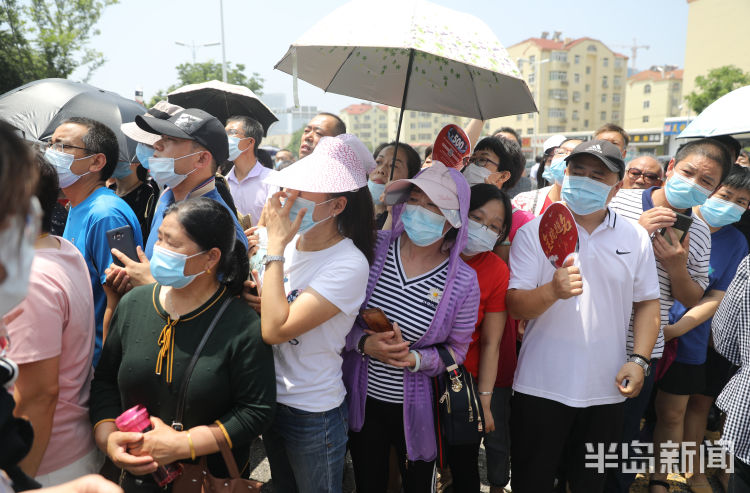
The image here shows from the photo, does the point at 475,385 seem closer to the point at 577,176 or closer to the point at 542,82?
the point at 577,176

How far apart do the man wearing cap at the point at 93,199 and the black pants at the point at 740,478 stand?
295cm

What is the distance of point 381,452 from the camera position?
247cm

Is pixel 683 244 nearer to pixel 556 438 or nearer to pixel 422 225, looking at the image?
pixel 556 438

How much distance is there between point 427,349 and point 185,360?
103 cm

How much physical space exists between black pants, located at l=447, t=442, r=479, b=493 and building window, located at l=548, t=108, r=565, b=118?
78.6 m

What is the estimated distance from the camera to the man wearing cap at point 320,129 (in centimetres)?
448

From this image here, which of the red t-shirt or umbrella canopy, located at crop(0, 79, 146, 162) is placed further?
umbrella canopy, located at crop(0, 79, 146, 162)

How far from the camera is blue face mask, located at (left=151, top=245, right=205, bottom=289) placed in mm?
1927

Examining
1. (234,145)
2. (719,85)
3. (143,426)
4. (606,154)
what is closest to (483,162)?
(606,154)

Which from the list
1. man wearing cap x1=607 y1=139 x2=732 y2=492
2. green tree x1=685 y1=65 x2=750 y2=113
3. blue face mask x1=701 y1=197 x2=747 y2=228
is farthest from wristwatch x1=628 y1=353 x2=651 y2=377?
green tree x1=685 y1=65 x2=750 y2=113

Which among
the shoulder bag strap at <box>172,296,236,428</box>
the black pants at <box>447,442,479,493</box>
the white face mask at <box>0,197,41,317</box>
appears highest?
the white face mask at <box>0,197,41,317</box>

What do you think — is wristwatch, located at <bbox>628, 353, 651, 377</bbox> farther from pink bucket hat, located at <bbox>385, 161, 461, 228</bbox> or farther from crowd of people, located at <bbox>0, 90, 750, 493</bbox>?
pink bucket hat, located at <bbox>385, 161, 461, 228</bbox>

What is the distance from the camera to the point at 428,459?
7.61ft

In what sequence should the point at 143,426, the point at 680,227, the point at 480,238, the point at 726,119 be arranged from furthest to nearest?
the point at 726,119
the point at 680,227
the point at 480,238
the point at 143,426
